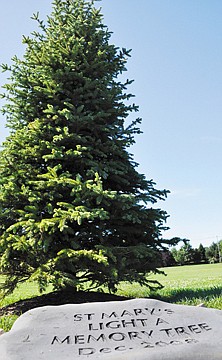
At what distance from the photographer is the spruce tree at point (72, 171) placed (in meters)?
7.42

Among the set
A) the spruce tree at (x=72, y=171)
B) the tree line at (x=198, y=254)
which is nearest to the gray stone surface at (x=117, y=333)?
the spruce tree at (x=72, y=171)

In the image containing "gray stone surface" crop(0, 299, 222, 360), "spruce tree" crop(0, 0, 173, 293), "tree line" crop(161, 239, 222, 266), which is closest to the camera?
"gray stone surface" crop(0, 299, 222, 360)

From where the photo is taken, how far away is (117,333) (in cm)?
372

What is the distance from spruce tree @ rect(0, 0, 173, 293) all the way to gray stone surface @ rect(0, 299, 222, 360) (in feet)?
8.91

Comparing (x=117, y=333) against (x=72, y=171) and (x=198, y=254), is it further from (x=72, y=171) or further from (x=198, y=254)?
(x=198, y=254)

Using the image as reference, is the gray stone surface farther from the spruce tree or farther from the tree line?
the tree line

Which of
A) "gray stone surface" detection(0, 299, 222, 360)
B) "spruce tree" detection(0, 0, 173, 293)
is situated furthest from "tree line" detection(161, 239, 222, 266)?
"gray stone surface" detection(0, 299, 222, 360)

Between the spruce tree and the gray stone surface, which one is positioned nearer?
the gray stone surface

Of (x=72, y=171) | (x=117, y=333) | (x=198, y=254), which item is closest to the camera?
(x=117, y=333)

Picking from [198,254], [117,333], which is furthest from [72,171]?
[198,254]

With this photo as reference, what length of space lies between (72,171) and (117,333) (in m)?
5.34

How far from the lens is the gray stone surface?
11.1 feet

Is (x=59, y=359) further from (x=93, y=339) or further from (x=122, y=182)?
(x=122, y=182)

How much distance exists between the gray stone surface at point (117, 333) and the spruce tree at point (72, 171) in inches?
107
